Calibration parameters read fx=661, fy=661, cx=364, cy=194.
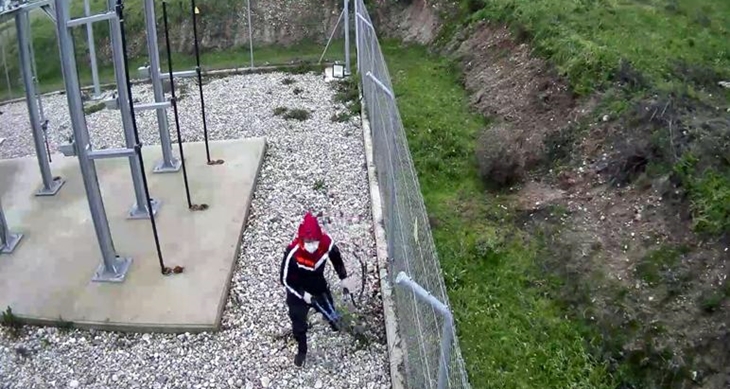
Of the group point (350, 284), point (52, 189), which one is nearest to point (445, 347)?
point (350, 284)

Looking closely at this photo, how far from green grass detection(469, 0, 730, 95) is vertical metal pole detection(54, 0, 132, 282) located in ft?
23.0

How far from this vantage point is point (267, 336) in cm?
672

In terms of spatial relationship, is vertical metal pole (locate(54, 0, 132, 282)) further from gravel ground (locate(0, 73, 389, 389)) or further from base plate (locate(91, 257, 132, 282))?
gravel ground (locate(0, 73, 389, 389))

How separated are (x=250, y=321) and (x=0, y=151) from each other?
8.53 m

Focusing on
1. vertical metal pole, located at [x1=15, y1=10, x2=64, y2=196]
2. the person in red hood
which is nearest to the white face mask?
the person in red hood

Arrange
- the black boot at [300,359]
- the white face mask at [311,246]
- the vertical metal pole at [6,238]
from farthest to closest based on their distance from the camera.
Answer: the vertical metal pole at [6,238] < the black boot at [300,359] < the white face mask at [311,246]

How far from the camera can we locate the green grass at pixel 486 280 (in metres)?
6.07

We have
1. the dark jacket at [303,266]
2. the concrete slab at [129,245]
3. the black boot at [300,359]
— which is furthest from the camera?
the concrete slab at [129,245]

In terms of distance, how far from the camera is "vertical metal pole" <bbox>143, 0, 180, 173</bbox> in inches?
345

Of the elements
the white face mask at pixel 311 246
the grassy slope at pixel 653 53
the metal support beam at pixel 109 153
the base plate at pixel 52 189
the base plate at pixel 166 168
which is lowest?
the base plate at pixel 52 189

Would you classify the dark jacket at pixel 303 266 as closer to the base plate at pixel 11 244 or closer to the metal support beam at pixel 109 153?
the metal support beam at pixel 109 153

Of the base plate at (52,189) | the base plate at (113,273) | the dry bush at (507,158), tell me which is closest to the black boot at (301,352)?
the base plate at (113,273)

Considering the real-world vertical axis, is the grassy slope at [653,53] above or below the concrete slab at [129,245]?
above

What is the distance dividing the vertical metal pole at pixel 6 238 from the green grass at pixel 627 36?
8126 mm
